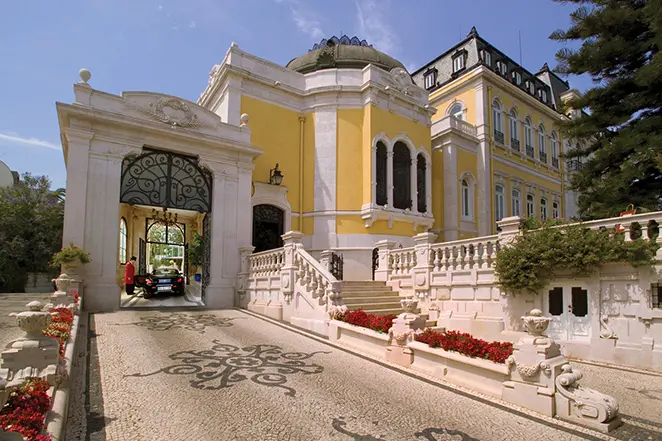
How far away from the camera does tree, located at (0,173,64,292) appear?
15.5 metres

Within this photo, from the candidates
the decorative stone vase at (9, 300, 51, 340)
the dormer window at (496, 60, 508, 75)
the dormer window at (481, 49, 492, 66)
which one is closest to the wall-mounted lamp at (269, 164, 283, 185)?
the decorative stone vase at (9, 300, 51, 340)

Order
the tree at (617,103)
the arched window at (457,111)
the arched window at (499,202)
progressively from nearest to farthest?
the tree at (617,103), the arched window at (499,202), the arched window at (457,111)

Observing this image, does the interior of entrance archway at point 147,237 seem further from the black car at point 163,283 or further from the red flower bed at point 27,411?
the red flower bed at point 27,411

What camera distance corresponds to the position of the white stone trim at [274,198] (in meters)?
15.6

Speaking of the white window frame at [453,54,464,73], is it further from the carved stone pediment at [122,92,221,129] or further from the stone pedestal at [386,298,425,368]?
the stone pedestal at [386,298,425,368]

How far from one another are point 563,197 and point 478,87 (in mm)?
11871

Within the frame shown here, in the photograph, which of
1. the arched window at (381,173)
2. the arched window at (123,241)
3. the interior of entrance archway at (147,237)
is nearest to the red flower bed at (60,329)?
the interior of entrance archway at (147,237)

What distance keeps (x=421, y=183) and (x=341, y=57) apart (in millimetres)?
7516

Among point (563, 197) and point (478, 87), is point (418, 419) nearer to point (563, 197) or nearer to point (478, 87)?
point (478, 87)

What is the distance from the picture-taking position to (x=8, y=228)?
1602 centimetres

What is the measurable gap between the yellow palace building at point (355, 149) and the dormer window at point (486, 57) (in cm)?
17

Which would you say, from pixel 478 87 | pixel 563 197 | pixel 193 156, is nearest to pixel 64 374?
pixel 193 156

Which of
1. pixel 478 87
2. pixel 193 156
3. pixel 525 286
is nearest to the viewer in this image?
pixel 525 286

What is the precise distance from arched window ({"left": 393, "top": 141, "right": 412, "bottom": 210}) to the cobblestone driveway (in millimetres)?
11403
